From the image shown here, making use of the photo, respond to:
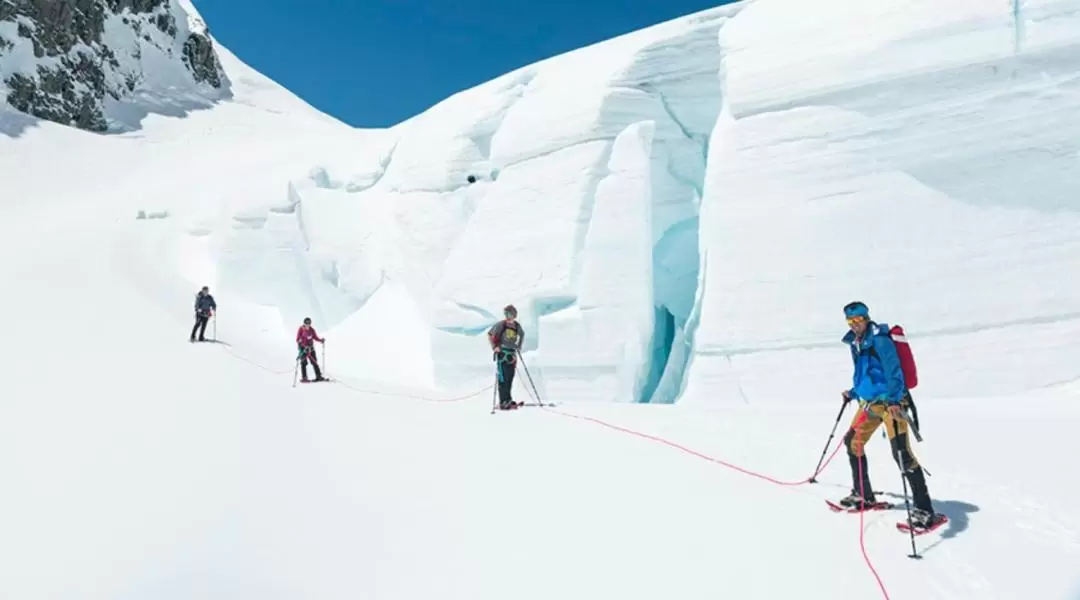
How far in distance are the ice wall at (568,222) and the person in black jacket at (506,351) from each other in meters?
3.41

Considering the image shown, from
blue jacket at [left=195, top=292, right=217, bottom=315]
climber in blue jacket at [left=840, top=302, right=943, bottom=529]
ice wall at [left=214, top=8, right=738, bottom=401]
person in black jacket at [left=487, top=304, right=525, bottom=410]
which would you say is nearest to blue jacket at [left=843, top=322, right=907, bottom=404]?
climber in blue jacket at [left=840, top=302, right=943, bottom=529]

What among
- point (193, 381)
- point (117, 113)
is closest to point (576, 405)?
Result: point (193, 381)

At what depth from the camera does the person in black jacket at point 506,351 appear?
28.9 feet

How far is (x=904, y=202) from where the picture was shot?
973 centimetres

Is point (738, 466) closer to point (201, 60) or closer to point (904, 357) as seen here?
point (904, 357)

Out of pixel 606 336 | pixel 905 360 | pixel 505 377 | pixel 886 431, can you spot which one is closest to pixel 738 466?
pixel 886 431

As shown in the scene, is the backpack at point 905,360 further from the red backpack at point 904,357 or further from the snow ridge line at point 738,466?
the snow ridge line at point 738,466

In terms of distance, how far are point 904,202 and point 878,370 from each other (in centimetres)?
619

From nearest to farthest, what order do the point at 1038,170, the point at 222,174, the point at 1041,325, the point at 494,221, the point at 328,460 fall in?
1. the point at 328,460
2. the point at 1041,325
3. the point at 1038,170
4. the point at 494,221
5. the point at 222,174

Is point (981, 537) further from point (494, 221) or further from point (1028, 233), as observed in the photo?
point (494, 221)

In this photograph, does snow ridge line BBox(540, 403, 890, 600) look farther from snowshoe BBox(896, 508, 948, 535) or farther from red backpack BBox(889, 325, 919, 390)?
red backpack BBox(889, 325, 919, 390)

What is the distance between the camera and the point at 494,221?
14.3m

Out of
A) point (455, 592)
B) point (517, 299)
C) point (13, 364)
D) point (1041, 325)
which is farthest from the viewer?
point (517, 299)

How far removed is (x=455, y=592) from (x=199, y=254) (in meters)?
17.1
